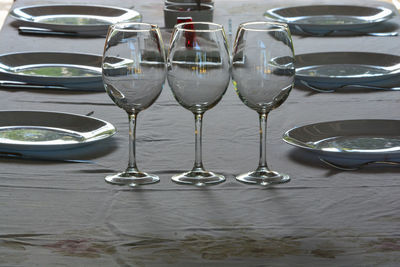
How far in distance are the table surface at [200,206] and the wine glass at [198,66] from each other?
0.13m

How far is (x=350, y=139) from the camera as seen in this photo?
1245 mm

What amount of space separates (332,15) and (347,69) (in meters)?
0.72

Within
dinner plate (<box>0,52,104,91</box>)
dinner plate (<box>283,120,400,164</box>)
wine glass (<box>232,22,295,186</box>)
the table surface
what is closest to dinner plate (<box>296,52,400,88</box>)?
the table surface

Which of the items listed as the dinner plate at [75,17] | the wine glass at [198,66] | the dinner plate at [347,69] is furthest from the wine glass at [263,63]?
the dinner plate at [75,17]

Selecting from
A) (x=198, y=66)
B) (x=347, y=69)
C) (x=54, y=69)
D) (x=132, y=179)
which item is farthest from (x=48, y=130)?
(x=347, y=69)

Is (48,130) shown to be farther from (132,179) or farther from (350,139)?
(350,139)

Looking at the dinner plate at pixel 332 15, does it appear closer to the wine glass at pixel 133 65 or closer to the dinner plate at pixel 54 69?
the dinner plate at pixel 54 69

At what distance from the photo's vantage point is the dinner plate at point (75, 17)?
2.17m

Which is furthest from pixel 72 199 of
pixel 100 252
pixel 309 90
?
pixel 309 90

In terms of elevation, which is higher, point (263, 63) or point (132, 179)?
point (263, 63)

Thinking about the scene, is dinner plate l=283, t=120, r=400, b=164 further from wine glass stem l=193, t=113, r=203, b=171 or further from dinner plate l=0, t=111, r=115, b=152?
dinner plate l=0, t=111, r=115, b=152

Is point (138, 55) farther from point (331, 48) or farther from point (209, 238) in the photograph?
point (331, 48)

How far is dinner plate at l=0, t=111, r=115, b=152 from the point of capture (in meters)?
1.15

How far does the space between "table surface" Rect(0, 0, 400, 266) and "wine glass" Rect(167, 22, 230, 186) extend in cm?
13
